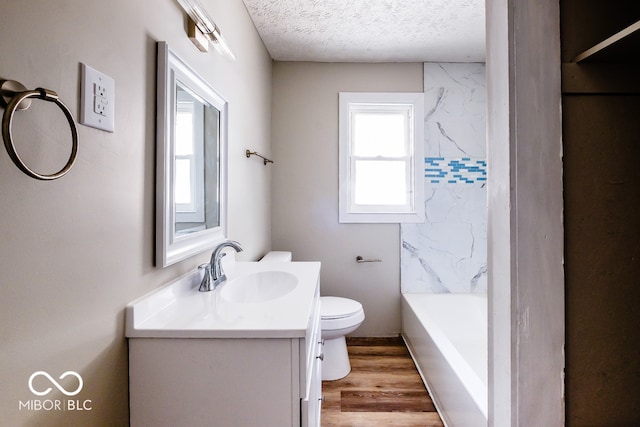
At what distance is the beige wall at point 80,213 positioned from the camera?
0.60m

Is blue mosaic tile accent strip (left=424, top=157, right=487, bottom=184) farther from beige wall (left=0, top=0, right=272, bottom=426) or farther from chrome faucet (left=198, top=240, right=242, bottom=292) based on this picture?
beige wall (left=0, top=0, right=272, bottom=426)

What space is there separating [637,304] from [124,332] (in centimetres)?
128

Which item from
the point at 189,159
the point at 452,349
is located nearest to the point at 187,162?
the point at 189,159

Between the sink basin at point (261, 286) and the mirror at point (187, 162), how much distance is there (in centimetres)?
21

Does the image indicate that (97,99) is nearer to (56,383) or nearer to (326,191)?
(56,383)

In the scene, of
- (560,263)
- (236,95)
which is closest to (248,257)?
(236,95)

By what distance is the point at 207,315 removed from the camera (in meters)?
1.04

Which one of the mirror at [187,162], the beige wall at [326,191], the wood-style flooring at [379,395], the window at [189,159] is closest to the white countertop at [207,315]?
the mirror at [187,162]

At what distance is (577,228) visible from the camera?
83cm

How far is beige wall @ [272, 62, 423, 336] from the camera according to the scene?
296 cm

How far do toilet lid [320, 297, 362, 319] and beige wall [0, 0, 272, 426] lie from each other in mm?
Answer: 1224

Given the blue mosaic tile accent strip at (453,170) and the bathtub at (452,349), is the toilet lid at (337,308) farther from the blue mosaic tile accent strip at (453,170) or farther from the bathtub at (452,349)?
the blue mosaic tile accent strip at (453,170)

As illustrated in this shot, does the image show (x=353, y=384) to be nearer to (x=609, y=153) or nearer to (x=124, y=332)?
(x=124, y=332)

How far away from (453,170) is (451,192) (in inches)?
7.4
